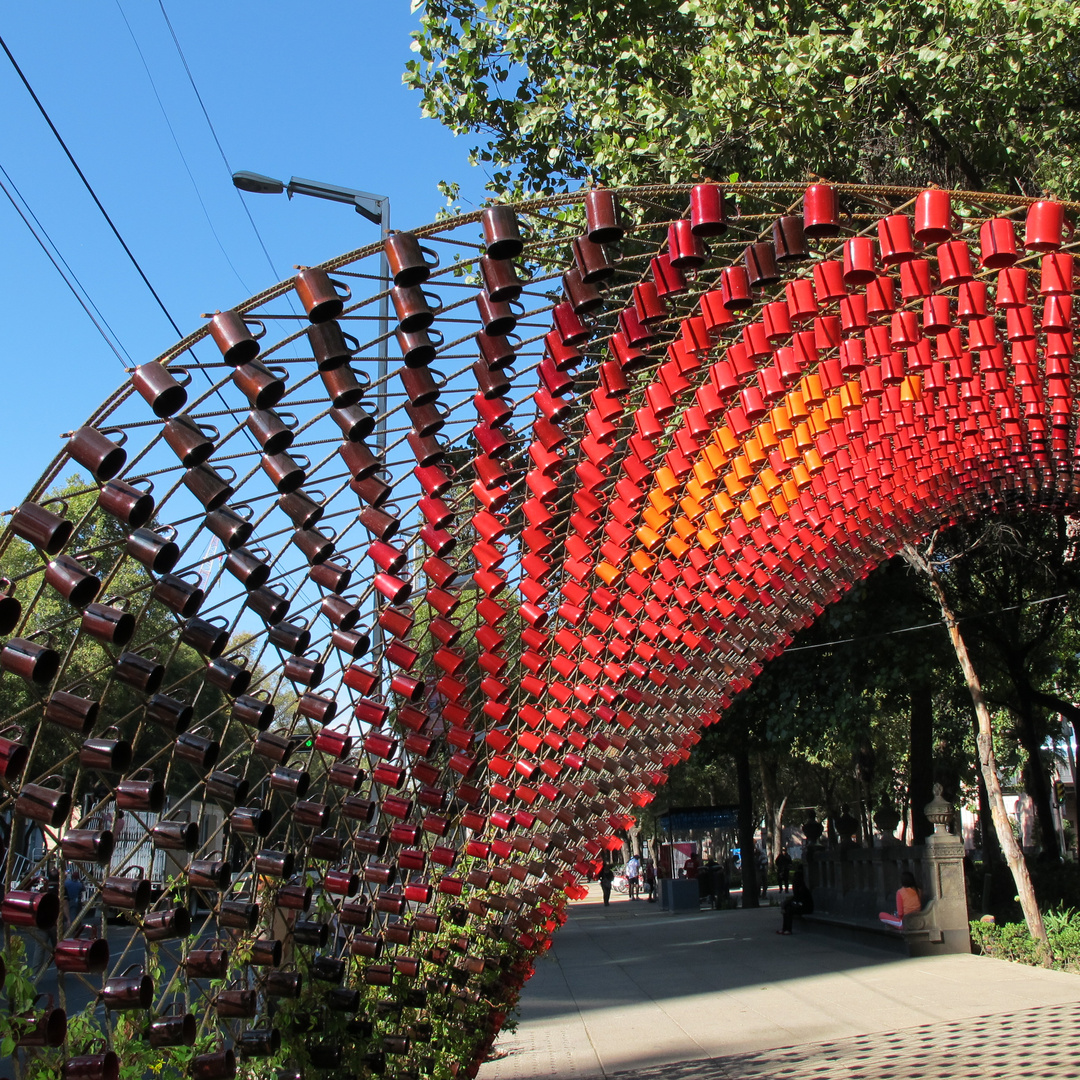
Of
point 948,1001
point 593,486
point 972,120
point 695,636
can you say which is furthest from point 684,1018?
point 972,120

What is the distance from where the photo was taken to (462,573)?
6.64 m

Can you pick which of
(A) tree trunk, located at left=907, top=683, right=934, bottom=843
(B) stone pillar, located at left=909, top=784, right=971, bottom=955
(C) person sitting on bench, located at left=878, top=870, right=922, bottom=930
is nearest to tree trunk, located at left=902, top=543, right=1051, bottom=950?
(B) stone pillar, located at left=909, top=784, right=971, bottom=955

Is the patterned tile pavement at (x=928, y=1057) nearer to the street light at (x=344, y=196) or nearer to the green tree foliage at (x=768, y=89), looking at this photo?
the street light at (x=344, y=196)

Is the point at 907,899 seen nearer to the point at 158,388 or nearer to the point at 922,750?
the point at 922,750

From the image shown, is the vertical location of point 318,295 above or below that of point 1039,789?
above

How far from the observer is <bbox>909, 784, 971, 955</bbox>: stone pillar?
14.2 m

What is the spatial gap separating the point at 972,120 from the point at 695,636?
600 centimetres

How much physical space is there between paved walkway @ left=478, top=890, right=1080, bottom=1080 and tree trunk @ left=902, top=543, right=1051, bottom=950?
0.74 metres

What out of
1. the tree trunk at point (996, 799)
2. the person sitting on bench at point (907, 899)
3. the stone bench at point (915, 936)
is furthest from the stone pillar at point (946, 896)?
the tree trunk at point (996, 799)

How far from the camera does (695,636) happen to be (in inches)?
387

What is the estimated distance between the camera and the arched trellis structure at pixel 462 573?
430 centimetres

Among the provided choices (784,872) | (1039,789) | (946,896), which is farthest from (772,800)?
(946,896)

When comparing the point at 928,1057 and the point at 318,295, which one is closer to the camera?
the point at 318,295

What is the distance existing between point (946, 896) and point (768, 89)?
32.7 feet
